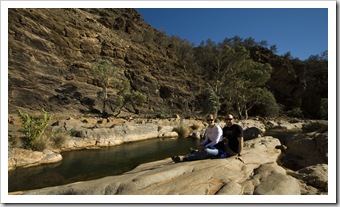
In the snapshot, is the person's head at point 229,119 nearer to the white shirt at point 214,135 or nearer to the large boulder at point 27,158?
the white shirt at point 214,135

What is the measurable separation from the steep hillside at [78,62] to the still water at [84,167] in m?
16.0

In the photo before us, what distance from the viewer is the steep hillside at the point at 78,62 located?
2595 cm

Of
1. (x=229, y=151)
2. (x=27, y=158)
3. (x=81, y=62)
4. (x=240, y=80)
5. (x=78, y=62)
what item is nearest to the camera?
(x=229, y=151)

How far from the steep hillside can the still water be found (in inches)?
629

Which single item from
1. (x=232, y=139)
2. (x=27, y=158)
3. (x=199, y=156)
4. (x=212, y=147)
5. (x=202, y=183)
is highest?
(x=232, y=139)

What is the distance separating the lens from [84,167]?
921cm

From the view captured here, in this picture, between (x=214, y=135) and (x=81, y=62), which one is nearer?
(x=214, y=135)

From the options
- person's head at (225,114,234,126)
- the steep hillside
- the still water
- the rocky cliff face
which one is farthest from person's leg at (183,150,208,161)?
the steep hillside

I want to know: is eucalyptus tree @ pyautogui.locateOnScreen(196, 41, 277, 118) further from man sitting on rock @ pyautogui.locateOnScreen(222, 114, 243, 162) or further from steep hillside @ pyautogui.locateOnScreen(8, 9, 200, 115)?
man sitting on rock @ pyautogui.locateOnScreen(222, 114, 243, 162)

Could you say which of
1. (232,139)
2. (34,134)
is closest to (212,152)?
(232,139)

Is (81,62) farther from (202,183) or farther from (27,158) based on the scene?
(202,183)

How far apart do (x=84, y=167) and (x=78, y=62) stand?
2600 centimetres

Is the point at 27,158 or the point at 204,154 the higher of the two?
the point at 204,154

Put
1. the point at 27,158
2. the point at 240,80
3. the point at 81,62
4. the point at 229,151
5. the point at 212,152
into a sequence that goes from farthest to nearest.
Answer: the point at 240,80 → the point at 81,62 → the point at 27,158 → the point at 229,151 → the point at 212,152
